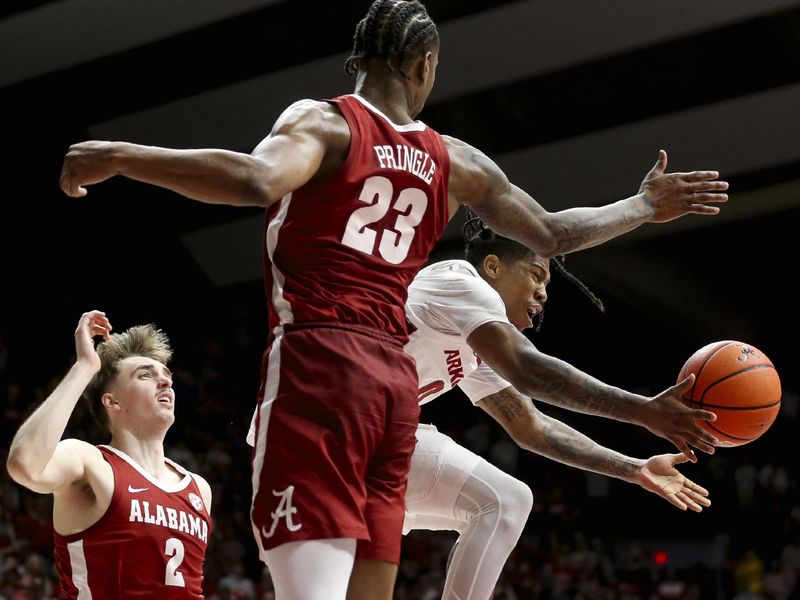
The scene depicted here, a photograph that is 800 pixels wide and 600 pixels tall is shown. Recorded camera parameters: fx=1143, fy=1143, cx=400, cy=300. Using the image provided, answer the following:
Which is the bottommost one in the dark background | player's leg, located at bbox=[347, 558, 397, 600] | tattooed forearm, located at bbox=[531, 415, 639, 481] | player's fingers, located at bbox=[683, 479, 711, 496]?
player's leg, located at bbox=[347, 558, 397, 600]

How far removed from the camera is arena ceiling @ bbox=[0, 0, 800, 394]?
10.1m

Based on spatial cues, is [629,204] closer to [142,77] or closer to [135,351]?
[135,351]

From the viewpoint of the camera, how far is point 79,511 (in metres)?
3.65

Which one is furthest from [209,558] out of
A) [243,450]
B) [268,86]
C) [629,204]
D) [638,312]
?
[629,204]

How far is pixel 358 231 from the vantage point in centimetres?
267

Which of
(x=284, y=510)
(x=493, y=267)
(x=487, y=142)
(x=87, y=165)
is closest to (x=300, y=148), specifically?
(x=87, y=165)

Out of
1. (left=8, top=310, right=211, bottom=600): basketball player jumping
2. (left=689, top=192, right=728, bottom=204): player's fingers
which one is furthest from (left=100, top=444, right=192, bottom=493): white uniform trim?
(left=689, top=192, right=728, bottom=204): player's fingers

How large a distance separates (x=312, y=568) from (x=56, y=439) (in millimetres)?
1306

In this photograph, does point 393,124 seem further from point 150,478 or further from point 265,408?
point 150,478

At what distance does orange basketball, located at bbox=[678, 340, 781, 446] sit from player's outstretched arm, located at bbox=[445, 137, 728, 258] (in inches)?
17.5

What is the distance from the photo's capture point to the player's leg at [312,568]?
246cm

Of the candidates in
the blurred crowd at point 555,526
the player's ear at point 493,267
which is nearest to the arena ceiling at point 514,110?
the blurred crowd at point 555,526

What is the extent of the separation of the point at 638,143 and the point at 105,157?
353 inches

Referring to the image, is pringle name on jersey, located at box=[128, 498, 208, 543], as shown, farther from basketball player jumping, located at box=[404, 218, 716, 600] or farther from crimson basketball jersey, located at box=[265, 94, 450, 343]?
crimson basketball jersey, located at box=[265, 94, 450, 343]
